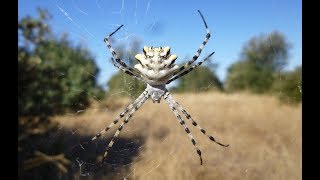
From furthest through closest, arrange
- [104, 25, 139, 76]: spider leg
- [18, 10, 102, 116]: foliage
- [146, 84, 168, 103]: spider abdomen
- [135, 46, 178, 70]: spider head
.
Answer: [18, 10, 102, 116]: foliage < [146, 84, 168, 103]: spider abdomen < [104, 25, 139, 76]: spider leg < [135, 46, 178, 70]: spider head

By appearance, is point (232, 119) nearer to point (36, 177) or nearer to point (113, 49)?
point (36, 177)

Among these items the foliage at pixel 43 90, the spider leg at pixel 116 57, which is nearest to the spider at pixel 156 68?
the spider leg at pixel 116 57

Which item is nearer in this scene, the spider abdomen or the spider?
the spider

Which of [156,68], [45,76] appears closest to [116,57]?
[156,68]

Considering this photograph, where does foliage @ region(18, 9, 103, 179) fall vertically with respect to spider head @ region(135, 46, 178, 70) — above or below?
above

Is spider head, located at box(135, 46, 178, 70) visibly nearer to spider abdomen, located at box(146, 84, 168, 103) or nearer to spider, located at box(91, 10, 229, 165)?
spider, located at box(91, 10, 229, 165)

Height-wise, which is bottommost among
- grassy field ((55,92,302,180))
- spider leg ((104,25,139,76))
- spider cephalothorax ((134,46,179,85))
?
spider cephalothorax ((134,46,179,85))

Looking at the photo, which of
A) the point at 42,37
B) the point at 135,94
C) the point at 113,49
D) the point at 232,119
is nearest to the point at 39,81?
the point at 42,37

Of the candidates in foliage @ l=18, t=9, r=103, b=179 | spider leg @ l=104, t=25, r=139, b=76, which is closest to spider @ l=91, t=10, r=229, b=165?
spider leg @ l=104, t=25, r=139, b=76

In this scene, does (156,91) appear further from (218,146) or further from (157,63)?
(218,146)

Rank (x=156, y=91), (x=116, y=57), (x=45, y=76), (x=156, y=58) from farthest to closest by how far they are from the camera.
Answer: (x=45, y=76) < (x=156, y=91) < (x=116, y=57) < (x=156, y=58)
